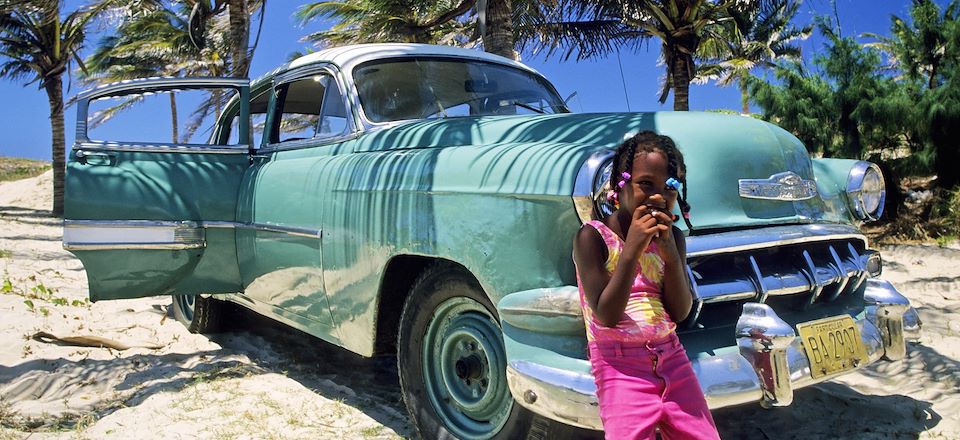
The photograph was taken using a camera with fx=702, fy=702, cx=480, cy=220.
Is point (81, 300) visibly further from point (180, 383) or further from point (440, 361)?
point (440, 361)

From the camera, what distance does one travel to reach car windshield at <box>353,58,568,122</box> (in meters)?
3.51

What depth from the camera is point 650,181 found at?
1779 millimetres

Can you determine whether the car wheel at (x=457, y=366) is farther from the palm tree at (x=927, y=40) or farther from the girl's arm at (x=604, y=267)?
the palm tree at (x=927, y=40)

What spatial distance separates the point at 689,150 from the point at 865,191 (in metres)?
0.98

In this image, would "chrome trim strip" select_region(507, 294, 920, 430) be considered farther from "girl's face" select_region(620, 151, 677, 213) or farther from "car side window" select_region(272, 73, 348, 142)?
"car side window" select_region(272, 73, 348, 142)

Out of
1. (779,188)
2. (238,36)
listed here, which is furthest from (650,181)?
(238,36)

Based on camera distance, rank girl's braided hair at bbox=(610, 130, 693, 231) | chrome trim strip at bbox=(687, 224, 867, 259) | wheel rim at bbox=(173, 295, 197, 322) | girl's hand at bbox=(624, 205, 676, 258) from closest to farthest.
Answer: girl's hand at bbox=(624, 205, 676, 258), girl's braided hair at bbox=(610, 130, 693, 231), chrome trim strip at bbox=(687, 224, 867, 259), wheel rim at bbox=(173, 295, 197, 322)

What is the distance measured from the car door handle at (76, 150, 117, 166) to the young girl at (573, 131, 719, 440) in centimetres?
302

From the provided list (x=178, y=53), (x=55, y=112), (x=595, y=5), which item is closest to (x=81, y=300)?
(x=595, y=5)

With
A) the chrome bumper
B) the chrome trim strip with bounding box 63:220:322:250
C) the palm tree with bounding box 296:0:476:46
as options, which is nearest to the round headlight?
the chrome bumper

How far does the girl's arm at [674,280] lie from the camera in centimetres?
183

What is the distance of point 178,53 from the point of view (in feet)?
78.9

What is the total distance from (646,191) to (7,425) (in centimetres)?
314

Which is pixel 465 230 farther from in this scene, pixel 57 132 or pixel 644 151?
pixel 57 132
